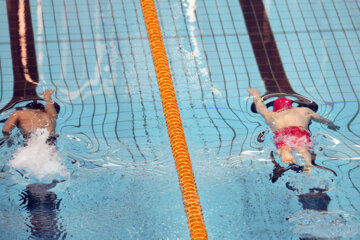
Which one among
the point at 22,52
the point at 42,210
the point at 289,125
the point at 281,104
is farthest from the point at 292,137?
the point at 22,52

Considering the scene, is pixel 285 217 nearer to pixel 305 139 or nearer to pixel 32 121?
pixel 305 139

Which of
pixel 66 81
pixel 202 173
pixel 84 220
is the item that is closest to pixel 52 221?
pixel 84 220

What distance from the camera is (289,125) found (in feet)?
11.9

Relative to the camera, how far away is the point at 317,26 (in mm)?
4742

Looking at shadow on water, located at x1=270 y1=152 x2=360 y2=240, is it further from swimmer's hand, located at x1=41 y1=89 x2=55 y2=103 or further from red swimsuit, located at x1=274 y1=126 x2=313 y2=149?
swimmer's hand, located at x1=41 y1=89 x2=55 y2=103

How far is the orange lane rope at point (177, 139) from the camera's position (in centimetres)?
273

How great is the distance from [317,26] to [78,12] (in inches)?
72.8

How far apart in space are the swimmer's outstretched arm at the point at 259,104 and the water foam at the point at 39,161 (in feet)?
4.32

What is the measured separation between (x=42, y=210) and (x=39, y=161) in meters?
0.43

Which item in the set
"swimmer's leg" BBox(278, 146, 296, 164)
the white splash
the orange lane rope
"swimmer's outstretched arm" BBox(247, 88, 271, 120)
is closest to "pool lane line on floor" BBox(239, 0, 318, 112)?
"swimmer's outstretched arm" BBox(247, 88, 271, 120)

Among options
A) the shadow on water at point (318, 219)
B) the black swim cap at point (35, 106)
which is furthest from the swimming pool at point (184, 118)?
the black swim cap at point (35, 106)

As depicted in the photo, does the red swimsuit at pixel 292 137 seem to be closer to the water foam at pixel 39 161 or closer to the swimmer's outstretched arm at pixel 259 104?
the swimmer's outstretched arm at pixel 259 104

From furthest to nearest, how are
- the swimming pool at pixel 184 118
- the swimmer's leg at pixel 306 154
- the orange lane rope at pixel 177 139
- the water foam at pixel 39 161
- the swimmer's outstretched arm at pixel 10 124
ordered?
the swimmer's outstretched arm at pixel 10 124 < the swimmer's leg at pixel 306 154 < the water foam at pixel 39 161 < the swimming pool at pixel 184 118 < the orange lane rope at pixel 177 139

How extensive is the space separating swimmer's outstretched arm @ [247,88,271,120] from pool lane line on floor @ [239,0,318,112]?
4 centimetres
